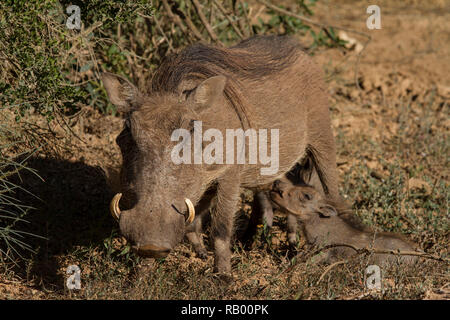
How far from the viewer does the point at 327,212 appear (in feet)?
15.1

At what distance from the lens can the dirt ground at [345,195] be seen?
146 inches

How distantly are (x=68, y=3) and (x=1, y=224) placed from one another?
5.16ft

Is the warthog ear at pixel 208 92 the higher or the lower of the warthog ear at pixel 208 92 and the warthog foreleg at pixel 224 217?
the higher

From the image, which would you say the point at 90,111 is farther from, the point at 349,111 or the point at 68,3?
the point at 349,111

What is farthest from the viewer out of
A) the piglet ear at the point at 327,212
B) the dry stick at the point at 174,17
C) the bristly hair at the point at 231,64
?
the dry stick at the point at 174,17

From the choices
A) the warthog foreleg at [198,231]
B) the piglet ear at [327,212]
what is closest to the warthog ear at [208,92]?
the warthog foreleg at [198,231]

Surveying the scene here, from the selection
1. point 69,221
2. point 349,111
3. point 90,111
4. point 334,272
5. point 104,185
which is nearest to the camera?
point 334,272

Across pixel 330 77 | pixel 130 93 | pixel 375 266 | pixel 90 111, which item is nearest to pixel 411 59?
pixel 330 77

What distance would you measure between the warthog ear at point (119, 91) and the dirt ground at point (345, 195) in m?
0.79

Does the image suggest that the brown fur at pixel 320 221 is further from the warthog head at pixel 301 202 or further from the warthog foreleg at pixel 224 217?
the warthog foreleg at pixel 224 217

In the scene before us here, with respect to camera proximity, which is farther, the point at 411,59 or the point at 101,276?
the point at 411,59

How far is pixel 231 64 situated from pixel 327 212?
127cm

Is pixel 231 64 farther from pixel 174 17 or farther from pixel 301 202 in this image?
pixel 174 17

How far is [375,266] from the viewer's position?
3.88m
